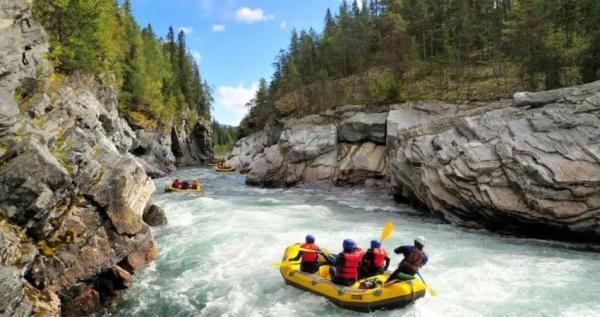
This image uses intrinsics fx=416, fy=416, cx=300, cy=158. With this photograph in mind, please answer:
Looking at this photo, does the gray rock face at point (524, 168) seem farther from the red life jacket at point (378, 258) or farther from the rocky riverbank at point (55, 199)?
the rocky riverbank at point (55, 199)

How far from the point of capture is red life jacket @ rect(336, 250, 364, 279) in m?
11.5

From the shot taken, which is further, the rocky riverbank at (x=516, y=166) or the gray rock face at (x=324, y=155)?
the gray rock face at (x=324, y=155)

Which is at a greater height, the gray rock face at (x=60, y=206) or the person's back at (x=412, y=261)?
the gray rock face at (x=60, y=206)

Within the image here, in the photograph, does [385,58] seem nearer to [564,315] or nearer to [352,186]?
[352,186]

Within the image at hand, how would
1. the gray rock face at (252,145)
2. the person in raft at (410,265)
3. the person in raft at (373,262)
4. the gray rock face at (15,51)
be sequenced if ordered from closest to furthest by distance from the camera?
the person in raft at (410,265)
the gray rock face at (15,51)
the person in raft at (373,262)
the gray rock face at (252,145)

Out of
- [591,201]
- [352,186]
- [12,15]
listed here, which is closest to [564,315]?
[591,201]

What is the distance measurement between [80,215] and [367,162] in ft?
81.4

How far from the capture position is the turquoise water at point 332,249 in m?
11.1

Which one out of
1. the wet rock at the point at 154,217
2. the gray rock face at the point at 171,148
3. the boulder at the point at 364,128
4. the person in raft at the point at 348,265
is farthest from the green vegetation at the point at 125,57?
the boulder at the point at 364,128

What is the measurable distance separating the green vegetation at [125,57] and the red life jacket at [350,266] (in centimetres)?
1392

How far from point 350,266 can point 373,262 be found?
823 mm

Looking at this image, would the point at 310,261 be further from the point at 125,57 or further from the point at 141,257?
the point at 125,57

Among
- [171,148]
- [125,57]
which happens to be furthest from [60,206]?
[171,148]

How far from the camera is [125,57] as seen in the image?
50.8 m
